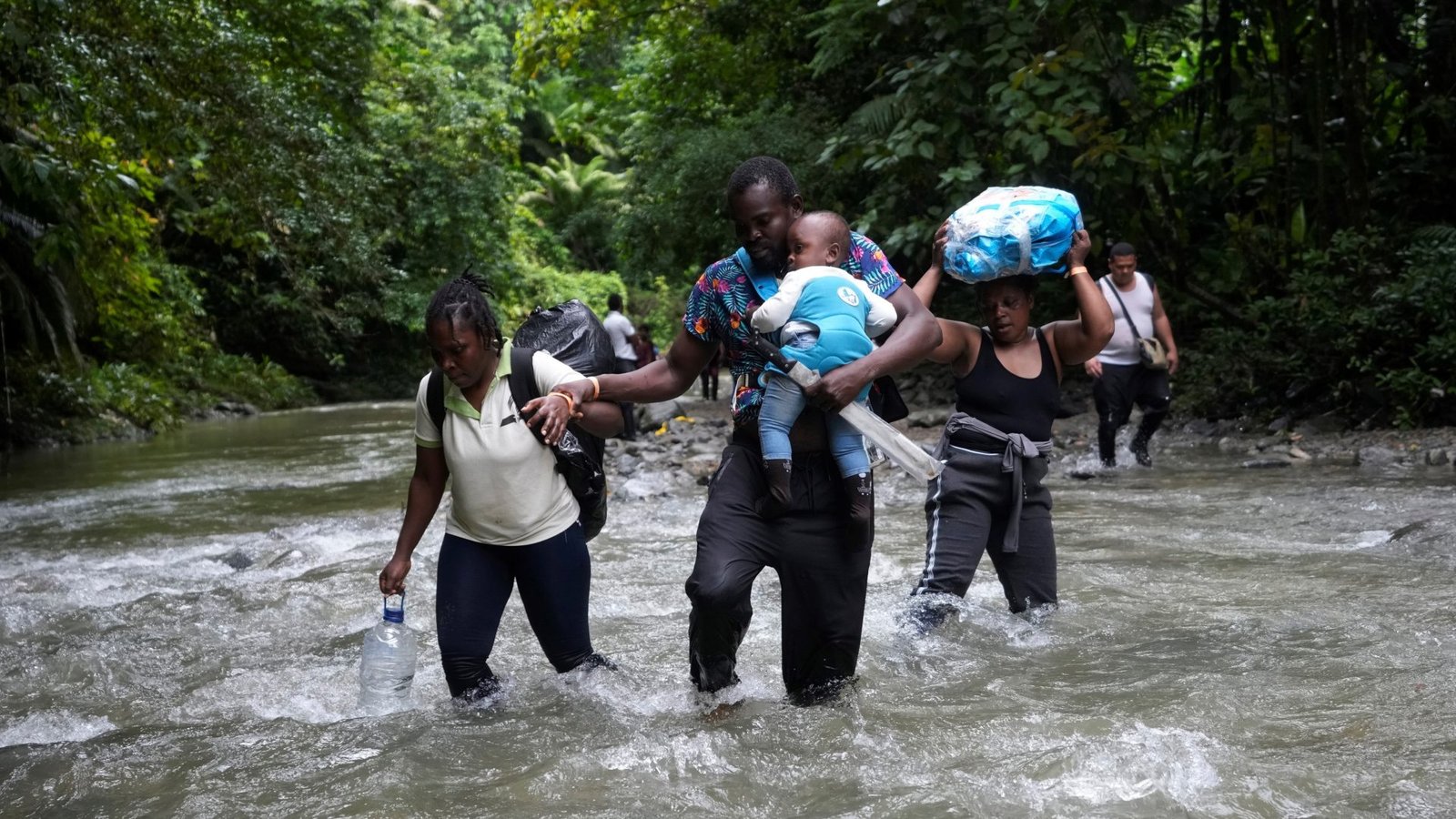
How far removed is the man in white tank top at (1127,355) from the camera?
1009 cm

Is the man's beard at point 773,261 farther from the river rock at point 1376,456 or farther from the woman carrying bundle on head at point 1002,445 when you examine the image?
the river rock at point 1376,456

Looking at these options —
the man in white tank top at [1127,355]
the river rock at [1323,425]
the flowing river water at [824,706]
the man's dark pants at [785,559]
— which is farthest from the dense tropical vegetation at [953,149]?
the man's dark pants at [785,559]

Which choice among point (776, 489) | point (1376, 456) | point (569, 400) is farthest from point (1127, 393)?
point (569, 400)

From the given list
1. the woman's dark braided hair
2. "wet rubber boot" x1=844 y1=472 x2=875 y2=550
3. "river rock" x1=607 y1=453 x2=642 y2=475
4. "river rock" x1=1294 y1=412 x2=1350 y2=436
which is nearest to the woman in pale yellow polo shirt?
the woman's dark braided hair

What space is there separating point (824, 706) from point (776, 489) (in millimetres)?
806

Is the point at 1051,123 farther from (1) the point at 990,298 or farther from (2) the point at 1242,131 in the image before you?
(1) the point at 990,298

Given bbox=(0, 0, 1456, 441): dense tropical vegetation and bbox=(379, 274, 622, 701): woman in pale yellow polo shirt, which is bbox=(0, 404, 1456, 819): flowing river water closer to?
bbox=(379, 274, 622, 701): woman in pale yellow polo shirt

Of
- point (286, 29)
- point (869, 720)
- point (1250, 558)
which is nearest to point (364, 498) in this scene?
point (286, 29)

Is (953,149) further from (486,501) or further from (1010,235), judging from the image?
(486,501)

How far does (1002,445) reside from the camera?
16.6ft

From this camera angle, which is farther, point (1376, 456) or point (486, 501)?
point (1376, 456)

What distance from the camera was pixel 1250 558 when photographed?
7.01m

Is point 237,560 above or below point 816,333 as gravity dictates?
below

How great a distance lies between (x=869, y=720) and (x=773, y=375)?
1.21 m
